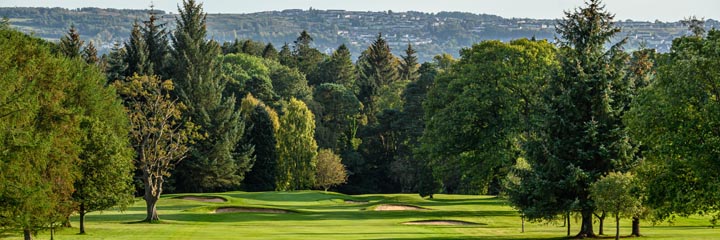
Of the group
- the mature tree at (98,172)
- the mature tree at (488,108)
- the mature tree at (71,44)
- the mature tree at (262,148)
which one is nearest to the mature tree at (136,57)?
the mature tree at (71,44)

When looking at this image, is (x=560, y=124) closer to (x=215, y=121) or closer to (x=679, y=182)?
(x=679, y=182)

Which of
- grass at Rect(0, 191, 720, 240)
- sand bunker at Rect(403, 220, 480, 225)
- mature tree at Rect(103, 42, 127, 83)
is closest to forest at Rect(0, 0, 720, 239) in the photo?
mature tree at Rect(103, 42, 127, 83)

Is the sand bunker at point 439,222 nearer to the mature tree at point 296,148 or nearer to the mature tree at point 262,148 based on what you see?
the mature tree at point 296,148

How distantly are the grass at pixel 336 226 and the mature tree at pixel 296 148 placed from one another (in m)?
24.0

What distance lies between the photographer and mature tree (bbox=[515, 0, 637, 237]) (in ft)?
121

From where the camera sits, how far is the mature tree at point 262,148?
291ft

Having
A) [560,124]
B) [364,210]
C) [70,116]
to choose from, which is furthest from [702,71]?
[364,210]

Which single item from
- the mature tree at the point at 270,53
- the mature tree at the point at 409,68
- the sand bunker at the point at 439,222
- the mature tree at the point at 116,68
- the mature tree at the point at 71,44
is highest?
the mature tree at the point at 71,44

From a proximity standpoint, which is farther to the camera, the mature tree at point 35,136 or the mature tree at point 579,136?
the mature tree at point 579,136

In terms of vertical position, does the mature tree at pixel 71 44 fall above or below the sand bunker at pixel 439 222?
above

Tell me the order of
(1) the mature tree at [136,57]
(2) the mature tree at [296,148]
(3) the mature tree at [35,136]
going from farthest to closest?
1. (2) the mature tree at [296,148]
2. (1) the mature tree at [136,57]
3. (3) the mature tree at [35,136]

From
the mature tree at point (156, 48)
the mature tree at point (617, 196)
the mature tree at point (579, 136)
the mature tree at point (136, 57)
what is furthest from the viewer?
the mature tree at point (156, 48)

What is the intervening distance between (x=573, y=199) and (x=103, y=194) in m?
19.9

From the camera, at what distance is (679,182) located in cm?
2938
